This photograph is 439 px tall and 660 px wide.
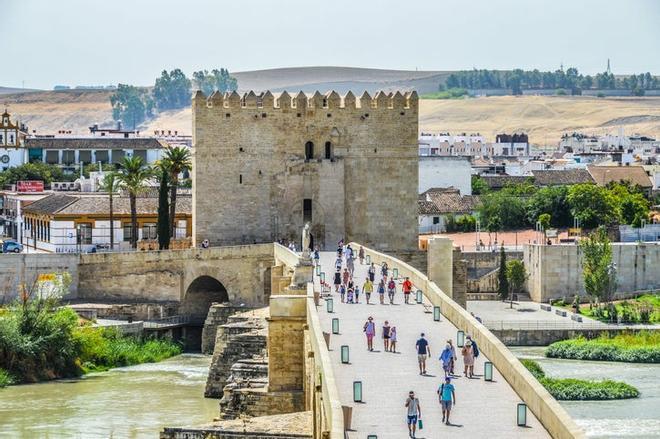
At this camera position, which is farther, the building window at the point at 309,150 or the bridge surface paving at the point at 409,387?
the building window at the point at 309,150

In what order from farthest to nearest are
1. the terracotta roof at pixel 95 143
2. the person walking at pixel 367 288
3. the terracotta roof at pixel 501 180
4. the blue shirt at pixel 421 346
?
the terracotta roof at pixel 95 143 → the terracotta roof at pixel 501 180 → the person walking at pixel 367 288 → the blue shirt at pixel 421 346

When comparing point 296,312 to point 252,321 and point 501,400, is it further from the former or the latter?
point 252,321

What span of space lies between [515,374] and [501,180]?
84263mm

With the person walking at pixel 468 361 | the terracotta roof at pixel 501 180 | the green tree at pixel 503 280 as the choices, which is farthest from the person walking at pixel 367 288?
the terracotta roof at pixel 501 180

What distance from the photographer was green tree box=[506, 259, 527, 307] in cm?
6925

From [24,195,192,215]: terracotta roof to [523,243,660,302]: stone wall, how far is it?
1400 cm

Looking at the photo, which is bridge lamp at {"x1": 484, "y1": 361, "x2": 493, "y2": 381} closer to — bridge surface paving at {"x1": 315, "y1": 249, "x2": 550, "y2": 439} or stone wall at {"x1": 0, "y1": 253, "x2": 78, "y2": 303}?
bridge surface paving at {"x1": 315, "y1": 249, "x2": 550, "y2": 439}

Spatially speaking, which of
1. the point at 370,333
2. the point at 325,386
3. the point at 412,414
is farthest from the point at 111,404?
the point at 412,414

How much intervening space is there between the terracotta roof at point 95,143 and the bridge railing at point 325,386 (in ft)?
262

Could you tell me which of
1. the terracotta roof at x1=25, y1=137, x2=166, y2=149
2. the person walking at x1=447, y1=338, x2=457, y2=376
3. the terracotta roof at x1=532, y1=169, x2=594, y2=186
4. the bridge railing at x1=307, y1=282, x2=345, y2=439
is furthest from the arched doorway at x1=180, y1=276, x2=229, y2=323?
the terracotta roof at x1=25, y1=137, x2=166, y2=149

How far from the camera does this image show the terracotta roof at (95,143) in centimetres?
10994

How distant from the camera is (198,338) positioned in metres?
56.8

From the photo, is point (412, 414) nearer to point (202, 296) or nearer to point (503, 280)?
point (202, 296)

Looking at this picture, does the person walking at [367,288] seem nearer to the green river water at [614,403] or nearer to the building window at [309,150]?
the green river water at [614,403]
